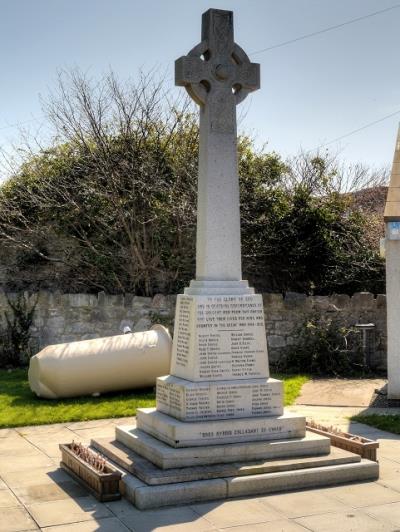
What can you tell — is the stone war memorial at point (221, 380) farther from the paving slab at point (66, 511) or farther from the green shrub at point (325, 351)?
the green shrub at point (325, 351)

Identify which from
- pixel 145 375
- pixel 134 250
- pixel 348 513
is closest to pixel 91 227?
pixel 134 250

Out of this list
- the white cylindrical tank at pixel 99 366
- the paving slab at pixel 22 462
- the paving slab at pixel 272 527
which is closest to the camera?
the paving slab at pixel 272 527

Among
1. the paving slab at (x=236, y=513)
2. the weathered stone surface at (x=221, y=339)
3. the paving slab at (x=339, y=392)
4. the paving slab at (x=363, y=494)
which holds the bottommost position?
the paving slab at (x=236, y=513)

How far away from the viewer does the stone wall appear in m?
14.4

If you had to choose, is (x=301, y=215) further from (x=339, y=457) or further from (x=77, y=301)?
(x=339, y=457)

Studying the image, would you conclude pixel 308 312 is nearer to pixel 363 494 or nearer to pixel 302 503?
pixel 363 494

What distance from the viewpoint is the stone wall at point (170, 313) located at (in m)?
14.4

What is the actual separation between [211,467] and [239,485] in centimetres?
35

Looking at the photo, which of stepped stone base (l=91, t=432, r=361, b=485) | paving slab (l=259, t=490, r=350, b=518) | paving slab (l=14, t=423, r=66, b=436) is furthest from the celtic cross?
paving slab (l=14, t=423, r=66, b=436)

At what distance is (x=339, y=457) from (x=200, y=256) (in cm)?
253

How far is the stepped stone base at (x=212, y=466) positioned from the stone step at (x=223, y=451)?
5cm

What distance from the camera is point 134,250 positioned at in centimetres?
1595

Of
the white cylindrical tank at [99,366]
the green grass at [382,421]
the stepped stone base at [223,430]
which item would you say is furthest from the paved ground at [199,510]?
the white cylindrical tank at [99,366]

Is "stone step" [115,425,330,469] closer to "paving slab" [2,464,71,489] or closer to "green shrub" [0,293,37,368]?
"paving slab" [2,464,71,489]
